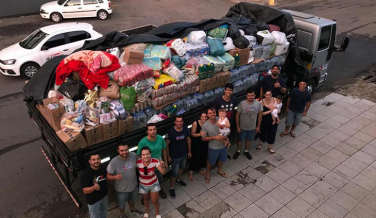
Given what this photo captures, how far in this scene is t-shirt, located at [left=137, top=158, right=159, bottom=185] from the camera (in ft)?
16.9

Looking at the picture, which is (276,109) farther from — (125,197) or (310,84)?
(125,197)

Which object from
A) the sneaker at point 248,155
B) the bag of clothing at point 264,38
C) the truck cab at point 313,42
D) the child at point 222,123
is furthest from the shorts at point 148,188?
the truck cab at point 313,42

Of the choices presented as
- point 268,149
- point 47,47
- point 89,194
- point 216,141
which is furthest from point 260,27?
point 47,47

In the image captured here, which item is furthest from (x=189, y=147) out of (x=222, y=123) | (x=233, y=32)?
(x=233, y=32)

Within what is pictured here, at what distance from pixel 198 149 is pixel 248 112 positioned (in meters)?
1.35

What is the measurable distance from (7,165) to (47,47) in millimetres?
5268

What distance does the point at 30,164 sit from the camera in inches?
280

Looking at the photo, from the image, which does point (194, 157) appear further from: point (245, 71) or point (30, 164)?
point (30, 164)

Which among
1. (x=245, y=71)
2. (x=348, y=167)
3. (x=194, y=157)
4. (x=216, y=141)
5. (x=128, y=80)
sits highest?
(x=128, y=80)

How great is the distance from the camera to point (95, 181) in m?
4.73

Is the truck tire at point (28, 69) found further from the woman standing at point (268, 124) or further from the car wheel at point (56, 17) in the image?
the woman standing at point (268, 124)

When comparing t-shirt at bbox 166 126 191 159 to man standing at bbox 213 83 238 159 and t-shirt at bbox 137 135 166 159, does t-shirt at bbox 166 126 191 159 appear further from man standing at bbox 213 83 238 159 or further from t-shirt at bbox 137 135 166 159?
man standing at bbox 213 83 238 159

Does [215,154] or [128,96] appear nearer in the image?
[128,96]

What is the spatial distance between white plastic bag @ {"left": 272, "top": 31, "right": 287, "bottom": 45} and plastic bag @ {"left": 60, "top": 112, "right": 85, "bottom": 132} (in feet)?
17.1
